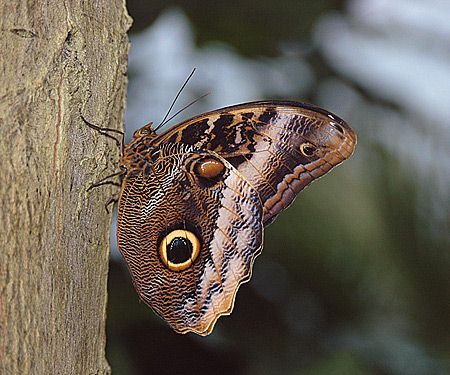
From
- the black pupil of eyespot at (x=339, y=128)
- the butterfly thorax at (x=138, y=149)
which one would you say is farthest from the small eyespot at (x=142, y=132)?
the black pupil of eyespot at (x=339, y=128)

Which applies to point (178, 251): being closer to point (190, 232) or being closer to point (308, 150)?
point (190, 232)

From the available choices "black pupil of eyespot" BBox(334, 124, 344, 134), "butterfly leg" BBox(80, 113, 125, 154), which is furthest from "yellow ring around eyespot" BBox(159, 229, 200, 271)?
"black pupil of eyespot" BBox(334, 124, 344, 134)

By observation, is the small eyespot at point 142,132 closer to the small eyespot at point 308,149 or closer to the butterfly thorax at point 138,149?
the butterfly thorax at point 138,149

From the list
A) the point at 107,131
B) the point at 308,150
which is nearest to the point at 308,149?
the point at 308,150

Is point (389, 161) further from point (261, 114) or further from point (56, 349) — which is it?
point (56, 349)

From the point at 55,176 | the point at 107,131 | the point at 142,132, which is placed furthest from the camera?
the point at 142,132

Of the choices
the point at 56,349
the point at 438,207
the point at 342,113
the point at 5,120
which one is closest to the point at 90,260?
the point at 56,349
